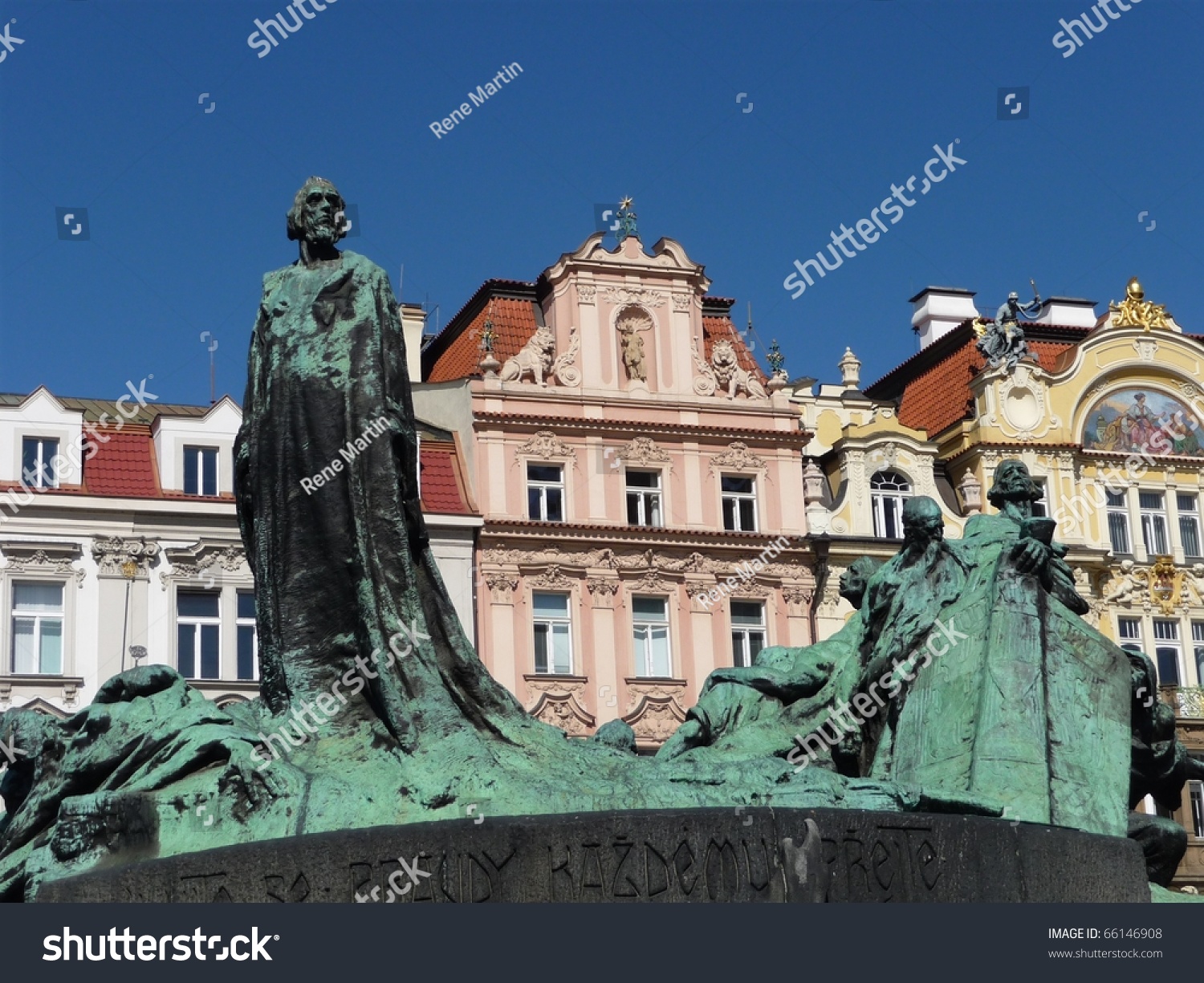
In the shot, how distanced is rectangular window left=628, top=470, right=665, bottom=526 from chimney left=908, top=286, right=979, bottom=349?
10222 mm

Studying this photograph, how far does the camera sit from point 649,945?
299 inches

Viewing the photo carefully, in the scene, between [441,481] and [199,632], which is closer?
[199,632]

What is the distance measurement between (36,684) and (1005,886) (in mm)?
26031

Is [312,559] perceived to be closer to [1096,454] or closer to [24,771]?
[24,771]

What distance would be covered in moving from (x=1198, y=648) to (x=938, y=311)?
9816 millimetres

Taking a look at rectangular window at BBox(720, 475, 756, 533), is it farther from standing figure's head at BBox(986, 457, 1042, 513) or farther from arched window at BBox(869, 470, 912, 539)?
standing figure's head at BBox(986, 457, 1042, 513)

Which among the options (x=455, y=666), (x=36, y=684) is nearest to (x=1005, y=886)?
(x=455, y=666)

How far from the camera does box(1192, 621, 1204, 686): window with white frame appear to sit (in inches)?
1527

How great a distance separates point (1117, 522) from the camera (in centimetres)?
3962

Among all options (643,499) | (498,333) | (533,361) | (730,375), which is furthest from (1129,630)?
(498,333)

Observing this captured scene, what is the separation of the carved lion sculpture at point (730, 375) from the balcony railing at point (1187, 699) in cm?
855

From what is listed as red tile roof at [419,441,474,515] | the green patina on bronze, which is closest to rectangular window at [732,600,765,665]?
red tile roof at [419,441,474,515]

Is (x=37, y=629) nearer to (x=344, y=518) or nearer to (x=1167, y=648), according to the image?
(x=1167, y=648)

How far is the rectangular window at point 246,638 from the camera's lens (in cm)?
3366
